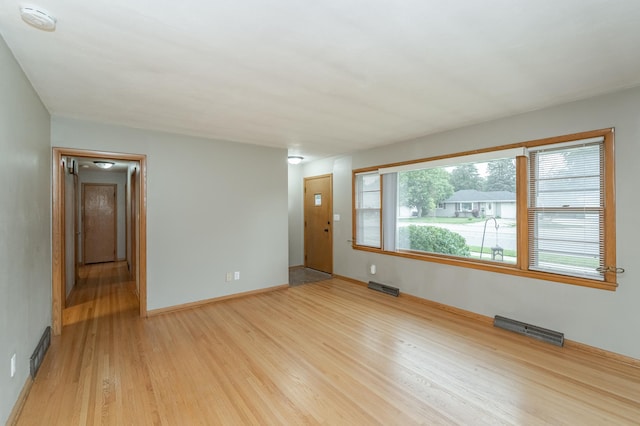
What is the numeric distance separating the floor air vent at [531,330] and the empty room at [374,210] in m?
0.02

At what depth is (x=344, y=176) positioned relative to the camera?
550cm

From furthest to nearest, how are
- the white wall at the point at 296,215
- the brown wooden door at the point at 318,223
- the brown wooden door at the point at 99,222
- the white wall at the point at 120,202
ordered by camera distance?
1. the white wall at the point at 120,202
2. the brown wooden door at the point at 99,222
3. the white wall at the point at 296,215
4. the brown wooden door at the point at 318,223

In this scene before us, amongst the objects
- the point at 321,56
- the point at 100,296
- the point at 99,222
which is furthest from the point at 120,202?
the point at 321,56

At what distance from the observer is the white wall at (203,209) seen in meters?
3.69

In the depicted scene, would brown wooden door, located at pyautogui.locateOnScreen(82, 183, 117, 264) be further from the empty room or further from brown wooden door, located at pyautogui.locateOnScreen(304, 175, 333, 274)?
brown wooden door, located at pyautogui.locateOnScreen(304, 175, 333, 274)

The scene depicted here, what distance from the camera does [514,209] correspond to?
10.8 feet

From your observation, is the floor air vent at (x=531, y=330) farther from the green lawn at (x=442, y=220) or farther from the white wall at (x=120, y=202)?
the white wall at (x=120, y=202)

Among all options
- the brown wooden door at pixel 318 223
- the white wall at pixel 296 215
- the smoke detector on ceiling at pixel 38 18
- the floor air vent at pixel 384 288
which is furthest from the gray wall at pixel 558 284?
the smoke detector on ceiling at pixel 38 18

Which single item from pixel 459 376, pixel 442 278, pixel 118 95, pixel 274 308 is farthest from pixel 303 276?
pixel 118 95

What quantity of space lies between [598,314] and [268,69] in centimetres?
367

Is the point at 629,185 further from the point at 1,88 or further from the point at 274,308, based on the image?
the point at 1,88

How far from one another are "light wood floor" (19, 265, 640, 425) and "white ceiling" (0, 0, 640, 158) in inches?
94.7

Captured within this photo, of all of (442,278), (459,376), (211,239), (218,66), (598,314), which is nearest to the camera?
(218,66)

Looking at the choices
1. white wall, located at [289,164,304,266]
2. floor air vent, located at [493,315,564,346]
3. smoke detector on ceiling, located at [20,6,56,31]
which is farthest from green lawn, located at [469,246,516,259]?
smoke detector on ceiling, located at [20,6,56,31]
